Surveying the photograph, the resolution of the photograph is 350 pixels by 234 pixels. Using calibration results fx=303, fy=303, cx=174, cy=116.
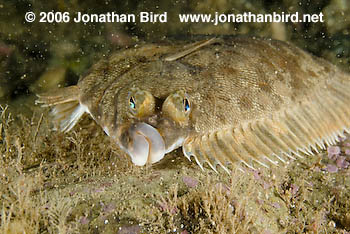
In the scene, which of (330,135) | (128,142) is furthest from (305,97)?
(128,142)

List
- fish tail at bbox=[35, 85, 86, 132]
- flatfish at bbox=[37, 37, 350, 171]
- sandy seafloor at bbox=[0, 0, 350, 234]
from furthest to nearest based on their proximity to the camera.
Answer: fish tail at bbox=[35, 85, 86, 132]
flatfish at bbox=[37, 37, 350, 171]
sandy seafloor at bbox=[0, 0, 350, 234]

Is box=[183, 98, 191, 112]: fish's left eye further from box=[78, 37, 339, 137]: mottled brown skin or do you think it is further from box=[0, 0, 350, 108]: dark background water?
box=[0, 0, 350, 108]: dark background water

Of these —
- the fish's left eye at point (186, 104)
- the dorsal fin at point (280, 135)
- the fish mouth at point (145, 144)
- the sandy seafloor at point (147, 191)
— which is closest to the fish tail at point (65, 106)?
the sandy seafloor at point (147, 191)

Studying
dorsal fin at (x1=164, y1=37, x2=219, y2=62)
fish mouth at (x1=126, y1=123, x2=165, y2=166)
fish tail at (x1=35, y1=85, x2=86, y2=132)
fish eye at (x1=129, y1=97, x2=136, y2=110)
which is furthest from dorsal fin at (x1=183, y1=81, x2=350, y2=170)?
fish tail at (x1=35, y1=85, x2=86, y2=132)

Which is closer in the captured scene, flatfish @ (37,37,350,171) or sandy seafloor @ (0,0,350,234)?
sandy seafloor @ (0,0,350,234)

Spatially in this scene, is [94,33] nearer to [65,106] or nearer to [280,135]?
[65,106]

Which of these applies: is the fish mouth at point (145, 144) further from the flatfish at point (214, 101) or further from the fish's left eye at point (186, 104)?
the fish's left eye at point (186, 104)
